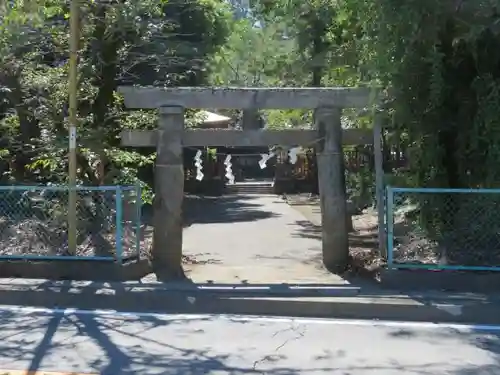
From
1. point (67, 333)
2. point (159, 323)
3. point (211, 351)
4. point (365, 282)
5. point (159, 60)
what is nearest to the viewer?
point (211, 351)

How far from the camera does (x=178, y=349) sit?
6035mm

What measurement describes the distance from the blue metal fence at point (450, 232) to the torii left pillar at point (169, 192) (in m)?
2.85

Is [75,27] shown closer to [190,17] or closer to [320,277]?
[320,277]

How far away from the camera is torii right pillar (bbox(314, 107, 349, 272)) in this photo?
918cm

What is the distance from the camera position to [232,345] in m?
6.18

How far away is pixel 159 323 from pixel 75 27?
13.8 feet

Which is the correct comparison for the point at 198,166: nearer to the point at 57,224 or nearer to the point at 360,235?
the point at 360,235

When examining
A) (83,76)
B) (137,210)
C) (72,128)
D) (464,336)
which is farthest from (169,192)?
(464,336)

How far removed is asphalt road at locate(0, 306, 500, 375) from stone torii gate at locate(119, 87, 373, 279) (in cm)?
206

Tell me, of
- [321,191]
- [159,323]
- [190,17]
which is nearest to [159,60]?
[321,191]

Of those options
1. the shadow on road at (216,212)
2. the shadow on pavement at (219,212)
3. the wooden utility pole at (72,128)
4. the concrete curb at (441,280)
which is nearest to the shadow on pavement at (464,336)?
the concrete curb at (441,280)

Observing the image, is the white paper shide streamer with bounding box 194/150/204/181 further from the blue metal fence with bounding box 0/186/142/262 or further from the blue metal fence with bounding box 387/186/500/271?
the blue metal fence with bounding box 387/186/500/271

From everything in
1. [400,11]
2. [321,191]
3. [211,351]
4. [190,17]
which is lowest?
[211,351]

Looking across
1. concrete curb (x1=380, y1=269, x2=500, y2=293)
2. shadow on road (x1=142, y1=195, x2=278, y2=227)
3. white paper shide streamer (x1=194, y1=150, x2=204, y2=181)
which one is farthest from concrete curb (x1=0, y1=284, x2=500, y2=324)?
white paper shide streamer (x1=194, y1=150, x2=204, y2=181)
